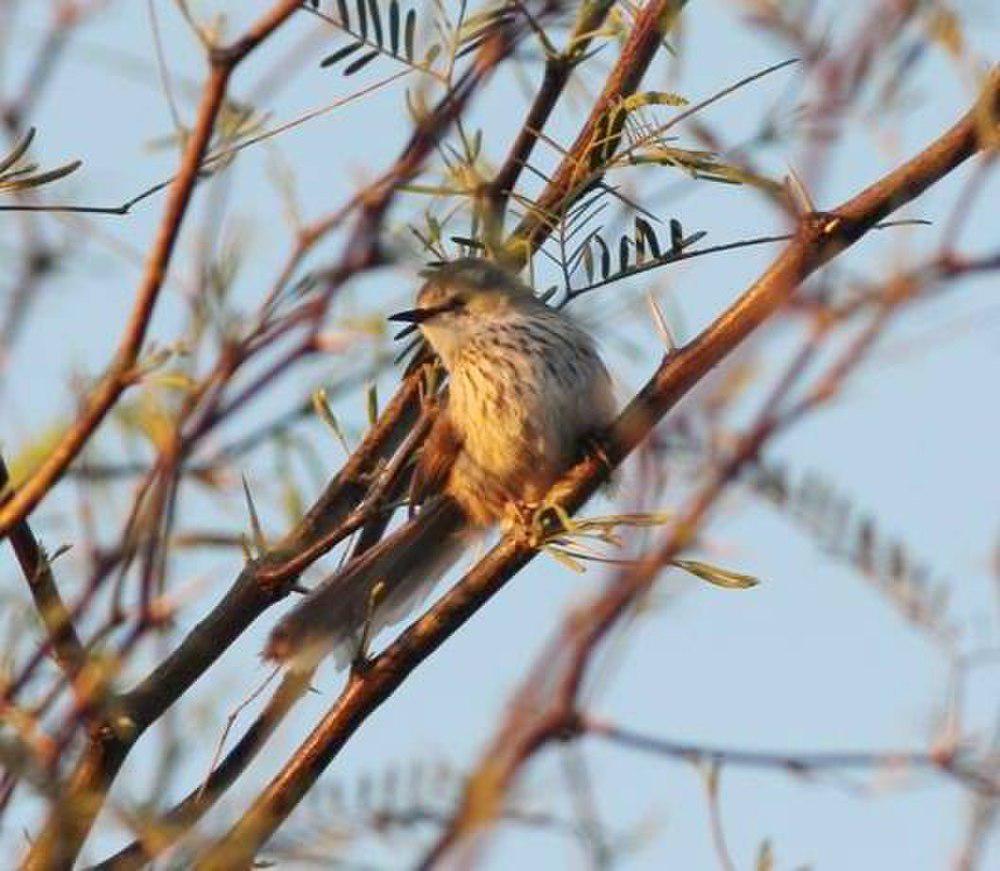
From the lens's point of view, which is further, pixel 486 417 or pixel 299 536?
pixel 486 417

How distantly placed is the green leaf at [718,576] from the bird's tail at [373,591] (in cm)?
39

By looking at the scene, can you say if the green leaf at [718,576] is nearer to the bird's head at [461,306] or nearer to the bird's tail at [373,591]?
the bird's tail at [373,591]

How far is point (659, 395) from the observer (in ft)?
8.05

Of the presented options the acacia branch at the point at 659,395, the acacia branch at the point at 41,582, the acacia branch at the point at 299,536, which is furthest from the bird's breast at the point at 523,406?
the acacia branch at the point at 41,582

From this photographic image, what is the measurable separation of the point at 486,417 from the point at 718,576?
2.07 metres

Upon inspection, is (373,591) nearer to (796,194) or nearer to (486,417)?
(796,194)

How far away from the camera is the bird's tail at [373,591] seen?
291 cm

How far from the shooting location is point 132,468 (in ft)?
8.78

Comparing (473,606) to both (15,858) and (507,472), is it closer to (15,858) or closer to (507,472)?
(15,858)

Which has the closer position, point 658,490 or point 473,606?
point 658,490

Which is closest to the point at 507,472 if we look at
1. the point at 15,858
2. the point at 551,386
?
the point at 551,386

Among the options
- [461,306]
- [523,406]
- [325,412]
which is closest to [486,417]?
[523,406]

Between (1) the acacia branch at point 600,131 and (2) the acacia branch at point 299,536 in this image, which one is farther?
(1) the acacia branch at point 600,131

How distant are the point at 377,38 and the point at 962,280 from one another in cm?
140
